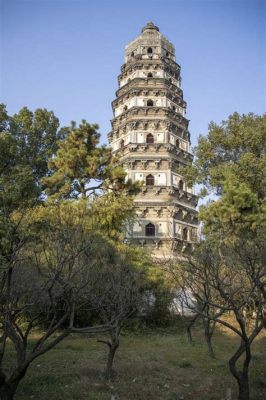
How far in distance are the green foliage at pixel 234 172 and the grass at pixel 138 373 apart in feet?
17.8

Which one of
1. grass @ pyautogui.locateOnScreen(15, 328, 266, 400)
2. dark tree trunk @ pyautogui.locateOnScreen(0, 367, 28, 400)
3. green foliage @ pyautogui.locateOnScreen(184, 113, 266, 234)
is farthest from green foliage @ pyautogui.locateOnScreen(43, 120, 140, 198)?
dark tree trunk @ pyautogui.locateOnScreen(0, 367, 28, 400)

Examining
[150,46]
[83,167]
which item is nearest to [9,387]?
[83,167]

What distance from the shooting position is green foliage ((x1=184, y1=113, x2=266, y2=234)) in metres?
17.0

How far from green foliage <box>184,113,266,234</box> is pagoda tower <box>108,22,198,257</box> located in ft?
12.3

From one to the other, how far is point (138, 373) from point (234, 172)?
11.9m

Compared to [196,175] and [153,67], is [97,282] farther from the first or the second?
[153,67]

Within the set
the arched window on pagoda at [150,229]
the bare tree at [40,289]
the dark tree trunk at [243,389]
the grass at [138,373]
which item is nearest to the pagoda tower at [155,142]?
the arched window on pagoda at [150,229]

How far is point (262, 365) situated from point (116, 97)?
24249 mm

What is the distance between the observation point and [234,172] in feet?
63.9

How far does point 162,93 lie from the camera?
1158 inches

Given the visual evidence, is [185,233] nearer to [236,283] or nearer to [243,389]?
[236,283]

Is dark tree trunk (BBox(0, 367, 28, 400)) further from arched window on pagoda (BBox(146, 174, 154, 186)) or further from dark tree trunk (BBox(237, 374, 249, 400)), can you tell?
arched window on pagoda (BBox(146, 174, 154, 186))

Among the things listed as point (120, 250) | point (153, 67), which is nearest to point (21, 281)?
point (120, 250)

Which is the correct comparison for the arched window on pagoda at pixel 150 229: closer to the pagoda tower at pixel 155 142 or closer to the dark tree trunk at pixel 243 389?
the pagoda tower at pixel 155 142
